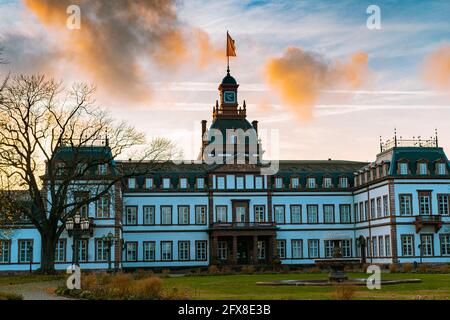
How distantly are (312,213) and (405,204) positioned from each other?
41.0 feet

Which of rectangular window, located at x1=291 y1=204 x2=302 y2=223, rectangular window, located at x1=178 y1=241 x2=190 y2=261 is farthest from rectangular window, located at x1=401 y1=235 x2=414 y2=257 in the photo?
rectangular window, located at x1=178 y1=241 x2=190 y2=261

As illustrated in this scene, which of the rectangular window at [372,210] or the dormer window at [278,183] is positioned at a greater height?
the dormer window at [278,183]

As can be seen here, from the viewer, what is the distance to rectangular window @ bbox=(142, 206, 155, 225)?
2665 inches

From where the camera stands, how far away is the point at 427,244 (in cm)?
5953

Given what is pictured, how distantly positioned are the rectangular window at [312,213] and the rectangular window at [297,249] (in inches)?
101

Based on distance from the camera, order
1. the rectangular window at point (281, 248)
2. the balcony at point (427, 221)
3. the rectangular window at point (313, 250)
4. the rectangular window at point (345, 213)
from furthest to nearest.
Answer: the rectangular window at point (345, 213) → the rectangular window at point (313, 250) → the rectangular window at point (281, 248) → the balcony at point (427, 221)

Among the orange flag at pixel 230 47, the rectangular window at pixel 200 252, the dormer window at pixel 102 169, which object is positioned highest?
the orange flag at pixel 230 47

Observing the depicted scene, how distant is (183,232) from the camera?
223 ft

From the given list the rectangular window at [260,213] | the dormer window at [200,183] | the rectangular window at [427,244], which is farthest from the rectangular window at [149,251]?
the rectangular window at [427,244]

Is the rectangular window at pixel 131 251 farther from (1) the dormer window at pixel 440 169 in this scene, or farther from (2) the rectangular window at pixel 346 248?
(1) the dormer window at pixel 440 169

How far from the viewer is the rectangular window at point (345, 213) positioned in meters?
70.1
